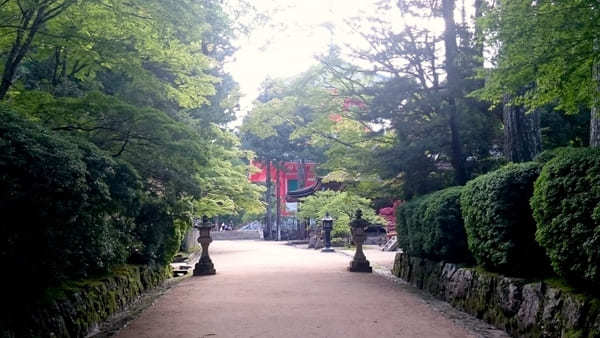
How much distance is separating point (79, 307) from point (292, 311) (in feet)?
9.69

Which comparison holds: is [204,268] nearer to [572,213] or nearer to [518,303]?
[518,303]

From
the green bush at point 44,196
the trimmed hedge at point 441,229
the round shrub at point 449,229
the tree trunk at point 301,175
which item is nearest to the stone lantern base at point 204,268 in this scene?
the trimmed hedge at point 441,229

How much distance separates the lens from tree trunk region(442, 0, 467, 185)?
1170cm

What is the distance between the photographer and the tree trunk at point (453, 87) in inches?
460

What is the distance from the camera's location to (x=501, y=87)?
636cm

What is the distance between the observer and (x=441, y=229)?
898 cm

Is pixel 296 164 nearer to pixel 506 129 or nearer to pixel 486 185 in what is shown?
pixel 506 129

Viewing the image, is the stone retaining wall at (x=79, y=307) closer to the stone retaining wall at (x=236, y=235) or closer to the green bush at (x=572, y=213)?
the green bush at (x=572, y=213)

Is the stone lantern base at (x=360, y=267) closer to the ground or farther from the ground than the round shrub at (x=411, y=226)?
closer to the ground

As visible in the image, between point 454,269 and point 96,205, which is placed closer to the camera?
point 96,205

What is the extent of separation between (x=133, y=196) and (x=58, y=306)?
141cm

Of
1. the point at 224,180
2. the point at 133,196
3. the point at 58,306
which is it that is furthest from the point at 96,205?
the point at 224,180

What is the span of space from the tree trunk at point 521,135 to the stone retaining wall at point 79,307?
24.7ft

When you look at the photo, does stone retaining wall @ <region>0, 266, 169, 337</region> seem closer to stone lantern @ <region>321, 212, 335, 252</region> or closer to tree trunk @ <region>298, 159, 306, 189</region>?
stone lantern @ <region>321, 212, 335, 252</region>
